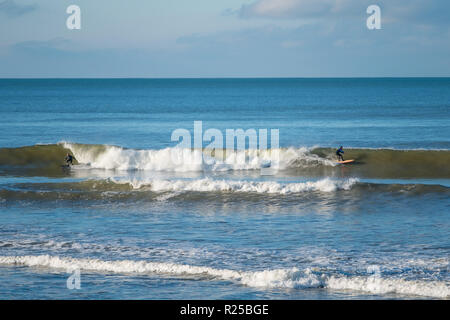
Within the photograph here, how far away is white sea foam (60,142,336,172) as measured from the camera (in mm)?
29953

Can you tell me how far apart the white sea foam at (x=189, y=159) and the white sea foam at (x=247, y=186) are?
609 cm

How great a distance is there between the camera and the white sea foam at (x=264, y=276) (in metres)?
11.0

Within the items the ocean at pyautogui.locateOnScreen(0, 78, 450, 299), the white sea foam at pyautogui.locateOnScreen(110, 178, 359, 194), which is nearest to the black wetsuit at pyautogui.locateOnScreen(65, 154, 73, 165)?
the ocean at pyautogui.locateOnScreen(0, 78, 450, 299)

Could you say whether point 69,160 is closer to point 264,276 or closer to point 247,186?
point 247,186

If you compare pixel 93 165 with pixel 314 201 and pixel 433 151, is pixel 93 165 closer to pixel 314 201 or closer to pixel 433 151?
pixel 314 201

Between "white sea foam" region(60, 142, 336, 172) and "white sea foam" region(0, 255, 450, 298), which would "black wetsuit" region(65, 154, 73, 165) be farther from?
"white sea foam" region(0, 255, 450, 298)

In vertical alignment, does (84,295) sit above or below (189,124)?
below

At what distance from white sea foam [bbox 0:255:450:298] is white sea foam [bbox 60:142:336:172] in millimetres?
16251

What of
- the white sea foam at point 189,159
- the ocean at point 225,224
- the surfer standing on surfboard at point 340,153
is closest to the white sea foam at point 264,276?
the ocean at point 225,224

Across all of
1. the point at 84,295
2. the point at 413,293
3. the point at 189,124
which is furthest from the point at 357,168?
the point at 189,124

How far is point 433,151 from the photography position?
32031 mm

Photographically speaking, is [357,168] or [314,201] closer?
[314,201]
